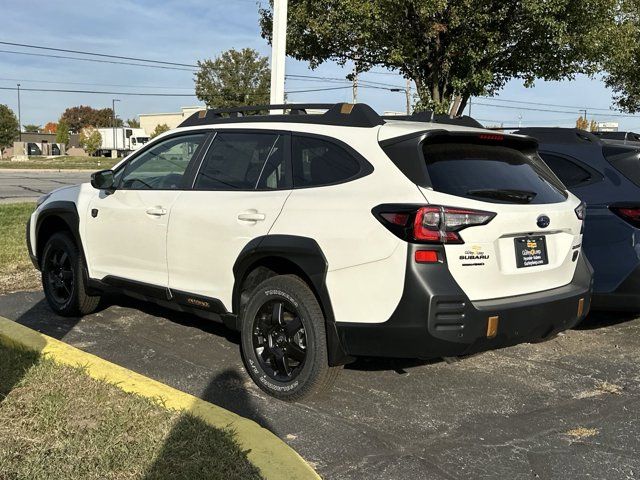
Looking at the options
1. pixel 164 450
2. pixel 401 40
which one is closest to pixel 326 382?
pixel 164 450

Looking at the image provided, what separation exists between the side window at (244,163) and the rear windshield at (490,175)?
0.99 meters

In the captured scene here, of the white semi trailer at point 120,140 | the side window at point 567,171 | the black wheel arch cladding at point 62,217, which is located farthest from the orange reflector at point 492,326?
the white semi trailer at point 120,140

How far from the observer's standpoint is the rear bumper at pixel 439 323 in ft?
10.6

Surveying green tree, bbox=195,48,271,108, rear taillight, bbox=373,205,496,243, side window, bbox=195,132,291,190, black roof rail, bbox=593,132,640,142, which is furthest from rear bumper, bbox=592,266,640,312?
green tree, bbox=195,48,271,108

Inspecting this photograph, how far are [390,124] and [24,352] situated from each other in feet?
9.60

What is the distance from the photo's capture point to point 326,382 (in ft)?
12.3

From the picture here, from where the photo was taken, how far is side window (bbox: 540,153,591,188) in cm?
523

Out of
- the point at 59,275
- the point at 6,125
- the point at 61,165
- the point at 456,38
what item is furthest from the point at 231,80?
the point at 59,275

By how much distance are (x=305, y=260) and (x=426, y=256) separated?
0.77 m

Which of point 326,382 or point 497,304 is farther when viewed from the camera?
point 326,382

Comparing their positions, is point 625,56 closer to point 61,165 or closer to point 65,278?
point 65,278

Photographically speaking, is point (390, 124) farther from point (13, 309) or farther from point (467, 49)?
point (467, 49)

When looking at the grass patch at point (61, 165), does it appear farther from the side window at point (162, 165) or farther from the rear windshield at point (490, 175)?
the rear windshield at point (490, 175)

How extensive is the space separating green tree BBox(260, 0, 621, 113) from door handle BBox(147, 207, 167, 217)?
9579 millimetres
